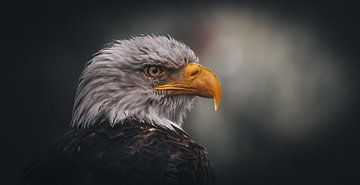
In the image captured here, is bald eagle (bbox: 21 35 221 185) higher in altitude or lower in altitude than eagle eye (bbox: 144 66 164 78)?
lower

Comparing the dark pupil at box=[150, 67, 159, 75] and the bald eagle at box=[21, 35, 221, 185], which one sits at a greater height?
the dark pupil at box=[150, 67, 159, 75]

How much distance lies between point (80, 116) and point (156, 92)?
21 cm

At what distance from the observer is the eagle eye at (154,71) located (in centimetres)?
198

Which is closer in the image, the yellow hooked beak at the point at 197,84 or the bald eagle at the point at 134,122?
the bald eagle at the point at 134,122

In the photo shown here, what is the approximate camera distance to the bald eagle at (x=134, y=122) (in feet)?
5.80

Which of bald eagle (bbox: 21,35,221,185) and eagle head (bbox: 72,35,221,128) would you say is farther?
eagle head (bbox: 72,35,221,128)

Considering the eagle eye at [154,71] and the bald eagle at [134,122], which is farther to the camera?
the eagle eye at [154,71]

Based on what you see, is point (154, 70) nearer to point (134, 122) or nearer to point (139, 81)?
point (139, 81)

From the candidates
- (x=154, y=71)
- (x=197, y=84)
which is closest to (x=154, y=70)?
(x=154, y=71)

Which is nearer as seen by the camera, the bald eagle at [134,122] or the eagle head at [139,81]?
the bald eagle at [134,122]

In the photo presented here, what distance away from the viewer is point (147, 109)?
6.52ft

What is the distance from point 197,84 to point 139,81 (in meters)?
0.16

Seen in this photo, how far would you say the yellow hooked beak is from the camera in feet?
6.45

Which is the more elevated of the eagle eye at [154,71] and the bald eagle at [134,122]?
the eagle eye at [154,71]
